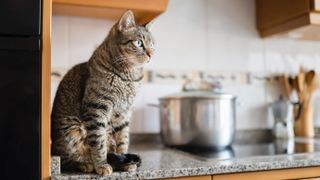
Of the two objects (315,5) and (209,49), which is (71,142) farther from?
(315,5)

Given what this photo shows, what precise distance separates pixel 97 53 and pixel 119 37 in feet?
0.32

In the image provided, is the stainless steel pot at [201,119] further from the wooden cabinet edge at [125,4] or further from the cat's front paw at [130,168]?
the cat's front paw at [130,168]

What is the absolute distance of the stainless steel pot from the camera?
1562 mm

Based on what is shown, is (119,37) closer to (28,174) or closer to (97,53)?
(97,53)

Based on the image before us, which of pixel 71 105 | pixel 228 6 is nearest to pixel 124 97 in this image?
pixel 71 105

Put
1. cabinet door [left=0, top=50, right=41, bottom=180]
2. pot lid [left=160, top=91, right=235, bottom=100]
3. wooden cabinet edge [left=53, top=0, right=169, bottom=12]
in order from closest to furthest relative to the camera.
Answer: cabinet door [left=0, top=50, right=41, bottom=180]
wooden cabinet edge [left=53, top=0, right=169, bottom=12]
pot lid [left=160, top=91, right=235, bottom=100]

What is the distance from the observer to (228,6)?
6.45 feet

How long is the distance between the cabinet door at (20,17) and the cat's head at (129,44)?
24 centimetres

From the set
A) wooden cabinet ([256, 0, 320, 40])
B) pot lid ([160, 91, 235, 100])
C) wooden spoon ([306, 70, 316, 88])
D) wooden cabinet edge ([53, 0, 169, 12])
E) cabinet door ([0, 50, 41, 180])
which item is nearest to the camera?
cabinet door ([0, 50, 41, 180])

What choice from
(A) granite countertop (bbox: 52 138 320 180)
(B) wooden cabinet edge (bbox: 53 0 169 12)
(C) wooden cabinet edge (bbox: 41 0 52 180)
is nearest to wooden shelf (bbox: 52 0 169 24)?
(B) wooden cabinet edge (bbox: 53 0 169 12)

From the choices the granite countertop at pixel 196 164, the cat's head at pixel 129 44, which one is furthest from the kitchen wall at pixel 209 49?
the cat's head at pixel 129 44

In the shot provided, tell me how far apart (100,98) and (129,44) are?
19 centimetres

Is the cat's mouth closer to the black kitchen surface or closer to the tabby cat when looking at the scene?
the tabby cat

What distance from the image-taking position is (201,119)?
156 cm
